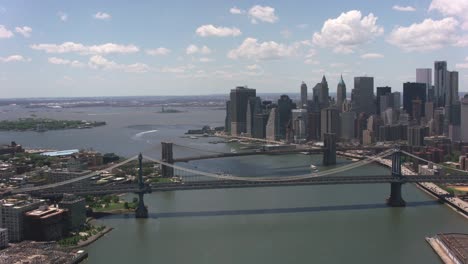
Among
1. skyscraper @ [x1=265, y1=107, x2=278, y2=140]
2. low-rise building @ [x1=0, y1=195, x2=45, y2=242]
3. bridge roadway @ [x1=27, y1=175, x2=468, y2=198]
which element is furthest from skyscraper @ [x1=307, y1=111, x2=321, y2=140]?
low-rise building @ [x1=0, y1=195, x2=45, y2=242]

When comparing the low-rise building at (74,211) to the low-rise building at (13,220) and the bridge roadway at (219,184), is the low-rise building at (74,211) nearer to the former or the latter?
the low-rise building at (13,220)

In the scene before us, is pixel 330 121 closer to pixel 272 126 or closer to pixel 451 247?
pixel 272 126

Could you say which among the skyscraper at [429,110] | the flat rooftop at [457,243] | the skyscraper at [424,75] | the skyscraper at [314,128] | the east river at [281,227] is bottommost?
the east river at [281,227]

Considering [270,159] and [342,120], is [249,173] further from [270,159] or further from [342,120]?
[342,120]

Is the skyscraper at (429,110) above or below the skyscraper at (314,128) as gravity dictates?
above

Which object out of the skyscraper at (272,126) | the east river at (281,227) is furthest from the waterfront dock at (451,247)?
the skyscraper at (272,126)

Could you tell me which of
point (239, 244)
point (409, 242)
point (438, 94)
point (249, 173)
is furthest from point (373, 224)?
point (438, 94)

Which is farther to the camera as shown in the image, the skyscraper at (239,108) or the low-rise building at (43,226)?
the skyscraper at (239,108)
